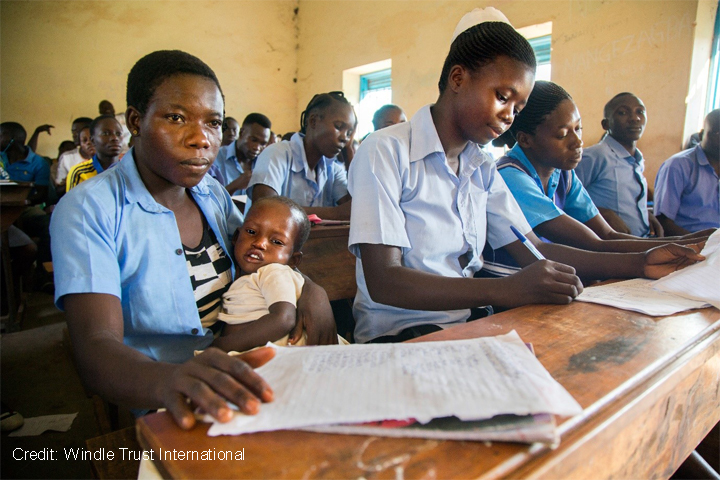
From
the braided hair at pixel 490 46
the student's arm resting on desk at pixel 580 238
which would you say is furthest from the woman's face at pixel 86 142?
the student's arm resting on desk at pixel 580 238

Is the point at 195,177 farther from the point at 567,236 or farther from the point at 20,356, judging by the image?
the point at 20,356

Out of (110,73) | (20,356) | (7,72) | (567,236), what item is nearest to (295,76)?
(110,73)

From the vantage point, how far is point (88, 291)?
0.81m

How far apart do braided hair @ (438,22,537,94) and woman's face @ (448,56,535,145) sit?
0.02 meters

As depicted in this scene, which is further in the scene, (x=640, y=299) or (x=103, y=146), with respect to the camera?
(x=103, y=146)

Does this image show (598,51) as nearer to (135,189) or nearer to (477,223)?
(477,223)

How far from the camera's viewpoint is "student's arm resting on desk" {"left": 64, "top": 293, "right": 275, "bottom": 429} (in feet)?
1.66

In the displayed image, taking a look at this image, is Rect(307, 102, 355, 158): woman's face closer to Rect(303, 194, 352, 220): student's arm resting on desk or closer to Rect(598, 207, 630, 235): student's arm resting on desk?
Rect(303, 194, 352, 220): student's arm resting on desk

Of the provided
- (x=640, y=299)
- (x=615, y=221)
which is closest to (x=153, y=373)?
(x=640, y=299)

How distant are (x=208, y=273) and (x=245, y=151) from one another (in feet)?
9.87

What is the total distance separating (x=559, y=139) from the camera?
165 cm

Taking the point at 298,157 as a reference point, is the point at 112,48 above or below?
above

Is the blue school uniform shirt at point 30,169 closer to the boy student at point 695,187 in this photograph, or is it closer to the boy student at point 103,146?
the boy student at point 103,146

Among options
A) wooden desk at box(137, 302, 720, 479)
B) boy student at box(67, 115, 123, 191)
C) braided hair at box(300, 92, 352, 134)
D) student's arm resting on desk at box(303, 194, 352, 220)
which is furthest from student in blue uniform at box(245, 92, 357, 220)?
wooden desk at box(137, 302, 720, 479)
